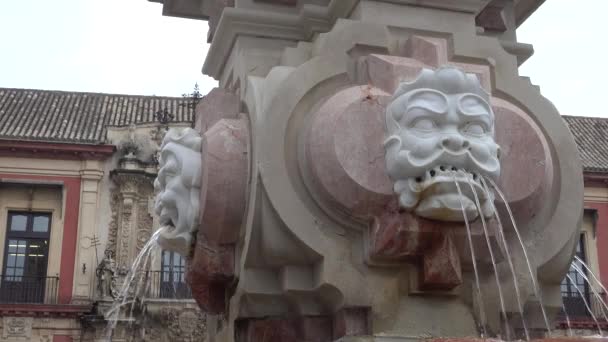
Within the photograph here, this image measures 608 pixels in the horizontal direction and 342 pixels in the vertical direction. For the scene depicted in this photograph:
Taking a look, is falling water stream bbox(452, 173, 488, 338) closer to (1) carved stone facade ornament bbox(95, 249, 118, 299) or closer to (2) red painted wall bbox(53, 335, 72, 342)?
(1) carved stone facade ornament bbox(95, 249, 118, 299)

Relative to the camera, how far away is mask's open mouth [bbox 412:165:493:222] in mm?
3203

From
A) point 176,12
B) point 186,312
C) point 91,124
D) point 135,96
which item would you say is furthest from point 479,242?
point 135,96

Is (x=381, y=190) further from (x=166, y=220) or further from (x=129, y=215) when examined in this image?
(x=129, y=215)

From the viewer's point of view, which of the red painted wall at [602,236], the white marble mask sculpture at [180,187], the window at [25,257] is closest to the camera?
the white marble mask sculpture at [180,187]

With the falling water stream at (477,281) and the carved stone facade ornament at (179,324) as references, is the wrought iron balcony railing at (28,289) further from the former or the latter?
the falling water stream at (477,281)

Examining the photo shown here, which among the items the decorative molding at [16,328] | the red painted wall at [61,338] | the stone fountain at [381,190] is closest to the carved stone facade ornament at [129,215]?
the red painted wall at [61,338]

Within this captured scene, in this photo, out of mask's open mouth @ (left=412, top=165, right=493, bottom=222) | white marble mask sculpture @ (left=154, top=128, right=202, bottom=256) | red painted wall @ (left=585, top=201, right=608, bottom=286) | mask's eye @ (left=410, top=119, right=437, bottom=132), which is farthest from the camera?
red painted wall @ (left=585, top=201, right=608, bottom=286)

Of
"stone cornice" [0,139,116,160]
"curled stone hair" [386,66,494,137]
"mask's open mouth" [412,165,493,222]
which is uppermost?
"stone cornice" [0,139,116,160]

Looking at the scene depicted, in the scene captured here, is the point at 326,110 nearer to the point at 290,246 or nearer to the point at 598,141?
the point at 290,246

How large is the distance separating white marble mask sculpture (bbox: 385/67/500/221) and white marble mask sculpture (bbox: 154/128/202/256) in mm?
912

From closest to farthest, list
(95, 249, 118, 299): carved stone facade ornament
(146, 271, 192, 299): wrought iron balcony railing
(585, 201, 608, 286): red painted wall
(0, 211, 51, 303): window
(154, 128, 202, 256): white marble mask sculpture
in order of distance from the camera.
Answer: (154, 128, 202, 256): white marble mask sculpture → (95, 249, 118, 299): carved stone facade ornament → (0, 211, 51, 303): window → (146, 271, 192, 299): wrought iron balcony railing → (585, 201, 608, 286): red painted wall

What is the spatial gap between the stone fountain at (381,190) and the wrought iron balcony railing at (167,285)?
650 inches

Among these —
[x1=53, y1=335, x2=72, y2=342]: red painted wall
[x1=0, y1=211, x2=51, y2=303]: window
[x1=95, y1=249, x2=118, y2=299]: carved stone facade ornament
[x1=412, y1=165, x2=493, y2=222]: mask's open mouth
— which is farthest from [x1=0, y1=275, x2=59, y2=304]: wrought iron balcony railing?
[x1=412, y1=165, x2=493, y2=222]: mask's open mouth

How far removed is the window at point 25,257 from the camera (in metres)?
20.0
